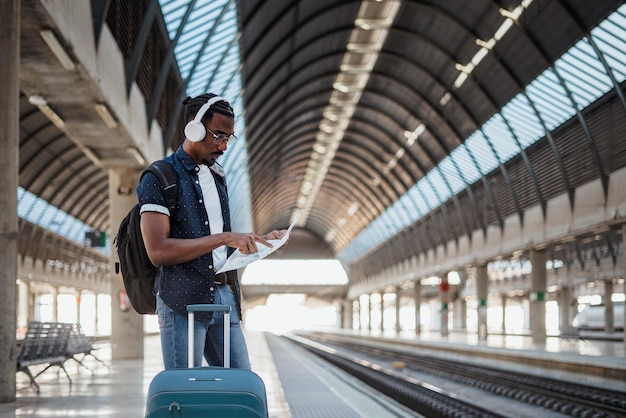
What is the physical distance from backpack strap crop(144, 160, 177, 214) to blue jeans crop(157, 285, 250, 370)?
1.40 feet

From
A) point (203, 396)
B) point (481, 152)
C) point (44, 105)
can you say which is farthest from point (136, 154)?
point (481, 152)

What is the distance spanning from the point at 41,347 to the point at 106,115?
6125 millimetres

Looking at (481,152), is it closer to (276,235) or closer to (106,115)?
(106,115)

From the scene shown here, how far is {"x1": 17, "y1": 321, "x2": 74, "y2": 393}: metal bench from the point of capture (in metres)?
12.5

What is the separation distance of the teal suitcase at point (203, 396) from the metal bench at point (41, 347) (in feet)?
30.8

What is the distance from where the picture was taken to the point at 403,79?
45500mm

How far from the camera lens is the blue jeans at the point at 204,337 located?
3.68 meters

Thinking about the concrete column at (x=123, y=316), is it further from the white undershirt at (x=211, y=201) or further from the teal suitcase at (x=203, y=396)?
the teal suitcase at (x=203, y=396)

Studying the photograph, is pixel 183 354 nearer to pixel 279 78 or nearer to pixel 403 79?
pixel 279 78

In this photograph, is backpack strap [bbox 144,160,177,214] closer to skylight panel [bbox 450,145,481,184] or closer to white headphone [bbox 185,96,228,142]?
white headphone [bbox 185,96,228,142]

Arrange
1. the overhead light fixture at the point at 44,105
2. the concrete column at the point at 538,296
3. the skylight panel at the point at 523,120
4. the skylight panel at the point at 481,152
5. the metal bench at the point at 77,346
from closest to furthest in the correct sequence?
the metal bench at the point at 77,346
the overhead light fixture at the point at 44,105
the skylight panel at the point at 523,120
the concrete column at the point at 538,296
the skylight panel at the point at 481,152

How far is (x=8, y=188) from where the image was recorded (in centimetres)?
1092

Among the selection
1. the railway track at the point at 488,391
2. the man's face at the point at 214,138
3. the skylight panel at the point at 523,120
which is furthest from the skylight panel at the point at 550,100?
the man's face at the point at 214,138

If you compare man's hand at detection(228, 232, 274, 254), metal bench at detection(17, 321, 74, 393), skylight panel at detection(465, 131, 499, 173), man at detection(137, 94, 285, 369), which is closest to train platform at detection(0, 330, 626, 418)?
metal bench at detection(17, 321, 74, 393)
